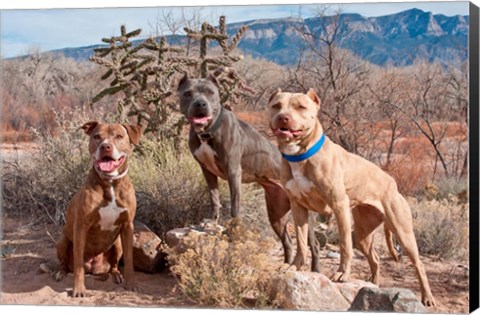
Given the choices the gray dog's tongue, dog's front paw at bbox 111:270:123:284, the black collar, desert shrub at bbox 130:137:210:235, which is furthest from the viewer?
desert shrub at bbox 130:137:210:235

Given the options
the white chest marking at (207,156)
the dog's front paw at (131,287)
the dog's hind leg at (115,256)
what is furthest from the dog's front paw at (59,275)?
the white chest marking at (207,156)

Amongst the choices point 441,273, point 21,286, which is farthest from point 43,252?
point 441,273

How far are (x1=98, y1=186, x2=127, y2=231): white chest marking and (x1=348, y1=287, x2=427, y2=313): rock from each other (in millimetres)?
2079

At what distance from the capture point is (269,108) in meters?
6.33

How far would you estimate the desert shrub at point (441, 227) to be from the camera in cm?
780

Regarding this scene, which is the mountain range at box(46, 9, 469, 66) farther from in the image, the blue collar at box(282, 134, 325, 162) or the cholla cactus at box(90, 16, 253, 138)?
the blue collar at box(282, 134, 325, 162)

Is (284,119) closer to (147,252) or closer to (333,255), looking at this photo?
(147,252)

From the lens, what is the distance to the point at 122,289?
23.6ft

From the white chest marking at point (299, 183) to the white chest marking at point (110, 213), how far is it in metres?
1.48

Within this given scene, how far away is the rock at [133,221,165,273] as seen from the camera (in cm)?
762

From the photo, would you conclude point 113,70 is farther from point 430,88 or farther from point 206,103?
point 430,88

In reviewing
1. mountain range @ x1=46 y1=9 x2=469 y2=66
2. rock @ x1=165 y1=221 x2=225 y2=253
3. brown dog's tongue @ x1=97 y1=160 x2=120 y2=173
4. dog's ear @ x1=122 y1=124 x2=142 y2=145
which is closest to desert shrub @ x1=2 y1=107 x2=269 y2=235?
rock @ x1=165 y1=221 x2=225 y2=253

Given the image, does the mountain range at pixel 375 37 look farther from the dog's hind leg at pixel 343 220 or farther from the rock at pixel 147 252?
the rock at pixel 147 252

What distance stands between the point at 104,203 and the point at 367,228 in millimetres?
2178
